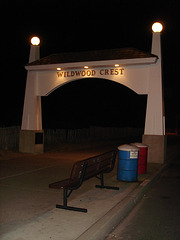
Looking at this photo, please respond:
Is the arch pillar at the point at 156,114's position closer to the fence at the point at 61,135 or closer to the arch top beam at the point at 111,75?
the arch top beam at the point at 111,75

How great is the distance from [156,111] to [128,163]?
5.08 metres

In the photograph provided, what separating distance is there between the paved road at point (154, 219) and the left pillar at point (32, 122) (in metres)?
7.63

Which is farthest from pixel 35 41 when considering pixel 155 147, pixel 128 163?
pixel 128 163

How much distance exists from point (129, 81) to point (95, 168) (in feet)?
22.7

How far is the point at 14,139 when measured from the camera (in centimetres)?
1683

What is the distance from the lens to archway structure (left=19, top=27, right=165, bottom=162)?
13.0 m

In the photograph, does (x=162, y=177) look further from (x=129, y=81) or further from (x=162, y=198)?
(x=129, y=81)

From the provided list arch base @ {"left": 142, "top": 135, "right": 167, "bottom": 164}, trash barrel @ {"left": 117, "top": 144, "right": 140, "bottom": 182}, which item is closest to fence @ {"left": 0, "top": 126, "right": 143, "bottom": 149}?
arch base @ {"left": 142, "top": 135, "right": 167, "bottom": 164}

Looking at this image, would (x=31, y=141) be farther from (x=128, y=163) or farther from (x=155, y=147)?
(x=128, y=163)

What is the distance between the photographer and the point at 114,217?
5641 mm

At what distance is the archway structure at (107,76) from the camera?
12953mm

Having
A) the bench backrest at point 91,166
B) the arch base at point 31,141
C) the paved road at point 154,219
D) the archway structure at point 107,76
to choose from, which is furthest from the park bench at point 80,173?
the arch base at point 31,141

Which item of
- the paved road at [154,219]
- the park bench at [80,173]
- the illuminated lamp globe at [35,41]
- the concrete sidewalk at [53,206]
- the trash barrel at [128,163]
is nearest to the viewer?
the concrete sidewalk at [53,206]

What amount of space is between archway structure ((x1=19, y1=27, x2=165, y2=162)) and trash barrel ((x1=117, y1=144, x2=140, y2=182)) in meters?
4.60
